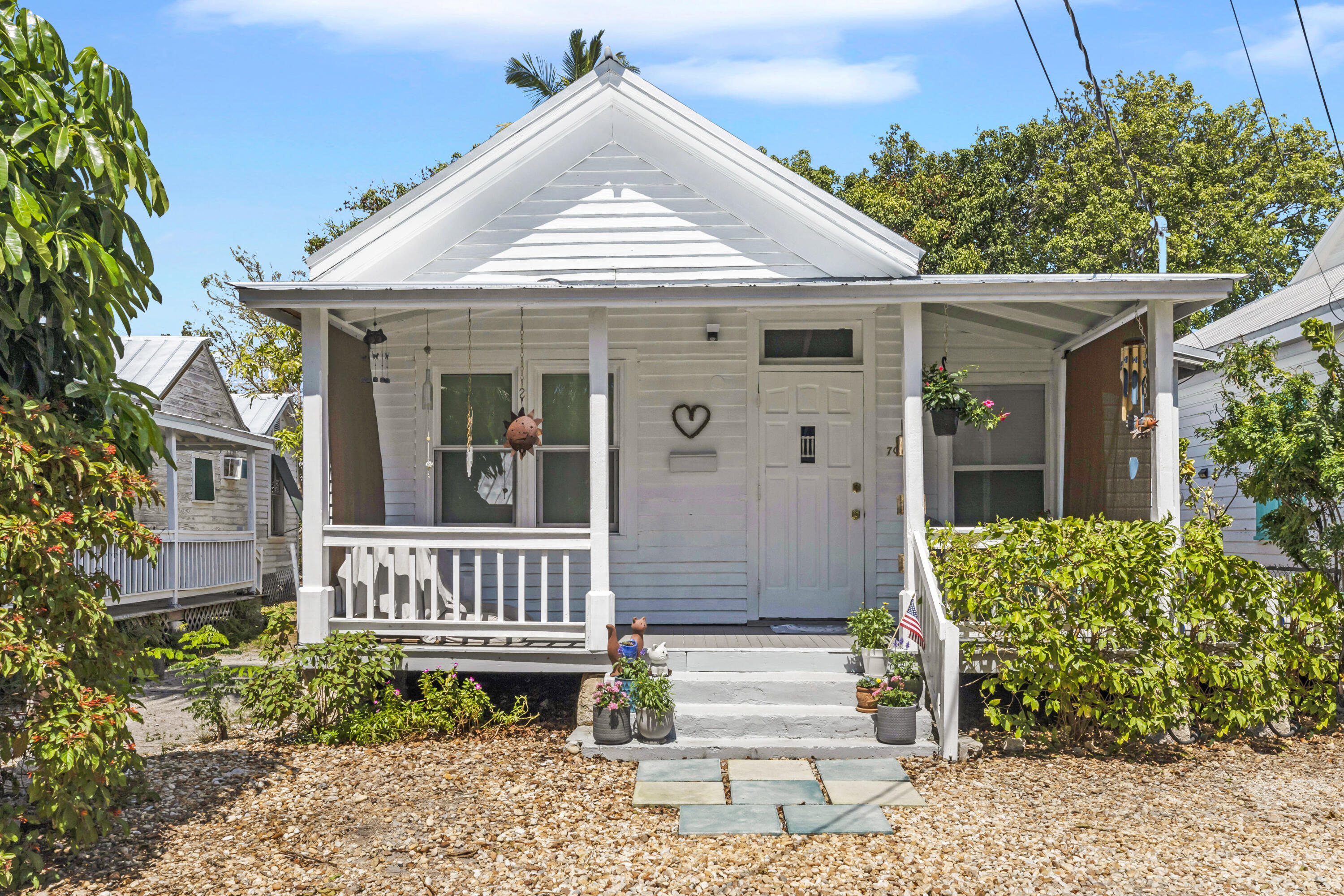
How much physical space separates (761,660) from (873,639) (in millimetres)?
832

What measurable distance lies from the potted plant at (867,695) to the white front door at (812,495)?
1.84m

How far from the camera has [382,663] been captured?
20.7 ft

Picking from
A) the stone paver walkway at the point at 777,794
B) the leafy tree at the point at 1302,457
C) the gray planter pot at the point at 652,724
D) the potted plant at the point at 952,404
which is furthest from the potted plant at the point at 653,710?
the leafy tree at the point at 1302,457

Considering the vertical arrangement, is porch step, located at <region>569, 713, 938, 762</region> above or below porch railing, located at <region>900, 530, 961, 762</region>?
below

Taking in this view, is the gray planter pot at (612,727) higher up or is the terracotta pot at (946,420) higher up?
the terracotta pot at (946,420)

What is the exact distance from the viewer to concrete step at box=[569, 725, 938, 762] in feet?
19.3

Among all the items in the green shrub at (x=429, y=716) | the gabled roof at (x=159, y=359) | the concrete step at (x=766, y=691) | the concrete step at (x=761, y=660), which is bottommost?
the green shrub at (x=429, y=716)

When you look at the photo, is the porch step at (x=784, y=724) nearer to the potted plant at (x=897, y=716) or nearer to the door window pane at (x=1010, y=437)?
the potted plant at (x=897, y=716)

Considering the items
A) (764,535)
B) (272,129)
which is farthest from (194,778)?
(272,129)

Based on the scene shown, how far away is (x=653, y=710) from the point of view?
19.5 feet

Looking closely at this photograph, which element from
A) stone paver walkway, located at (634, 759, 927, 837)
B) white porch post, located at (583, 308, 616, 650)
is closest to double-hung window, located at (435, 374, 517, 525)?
white porch post, located at (583, 308, 616, 650)

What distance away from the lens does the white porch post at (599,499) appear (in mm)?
6383

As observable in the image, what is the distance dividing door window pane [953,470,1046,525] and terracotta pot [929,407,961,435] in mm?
1177

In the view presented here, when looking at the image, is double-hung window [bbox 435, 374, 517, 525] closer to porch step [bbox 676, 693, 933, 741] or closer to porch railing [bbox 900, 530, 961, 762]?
porch step [bbox 676, 693, 933, 741]
